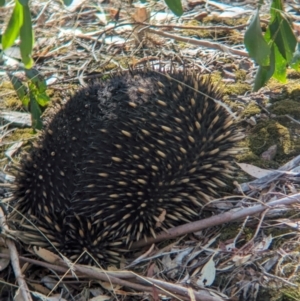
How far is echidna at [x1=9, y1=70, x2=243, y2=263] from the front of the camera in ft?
9.67

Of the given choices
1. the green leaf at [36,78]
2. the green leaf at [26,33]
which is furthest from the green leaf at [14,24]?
the green leaf at [36,78]

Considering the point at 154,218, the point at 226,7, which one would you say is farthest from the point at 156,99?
the point at 226,7

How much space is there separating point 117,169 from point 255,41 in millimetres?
1079

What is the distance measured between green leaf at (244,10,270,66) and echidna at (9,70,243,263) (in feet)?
2.55

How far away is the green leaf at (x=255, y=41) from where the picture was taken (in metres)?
2.12

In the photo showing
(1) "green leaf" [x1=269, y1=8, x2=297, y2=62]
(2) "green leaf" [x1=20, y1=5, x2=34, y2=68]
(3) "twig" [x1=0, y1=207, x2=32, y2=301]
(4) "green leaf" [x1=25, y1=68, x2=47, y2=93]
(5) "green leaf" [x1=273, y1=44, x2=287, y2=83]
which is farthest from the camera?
(4) "green leaf" [x1=25, y1=68, x2=47, y2=93]

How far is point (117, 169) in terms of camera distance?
3.01m

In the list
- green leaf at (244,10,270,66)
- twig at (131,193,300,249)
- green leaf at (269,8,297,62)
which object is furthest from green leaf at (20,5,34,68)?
twig at (131,193,300,249)


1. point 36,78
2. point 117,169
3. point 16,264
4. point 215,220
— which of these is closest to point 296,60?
point 215,220

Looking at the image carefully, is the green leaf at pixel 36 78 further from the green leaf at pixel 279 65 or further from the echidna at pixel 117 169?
the green leaf at pixel 279 65

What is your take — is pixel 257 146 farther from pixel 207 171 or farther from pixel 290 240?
pixel 290 240

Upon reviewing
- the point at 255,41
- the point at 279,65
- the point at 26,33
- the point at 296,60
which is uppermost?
the point at 26,33

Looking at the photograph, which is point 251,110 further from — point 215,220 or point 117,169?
point 117,169

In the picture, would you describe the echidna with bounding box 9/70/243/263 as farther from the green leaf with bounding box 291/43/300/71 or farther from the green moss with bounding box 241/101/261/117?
the green moss with bounding box 241/101/261/117
